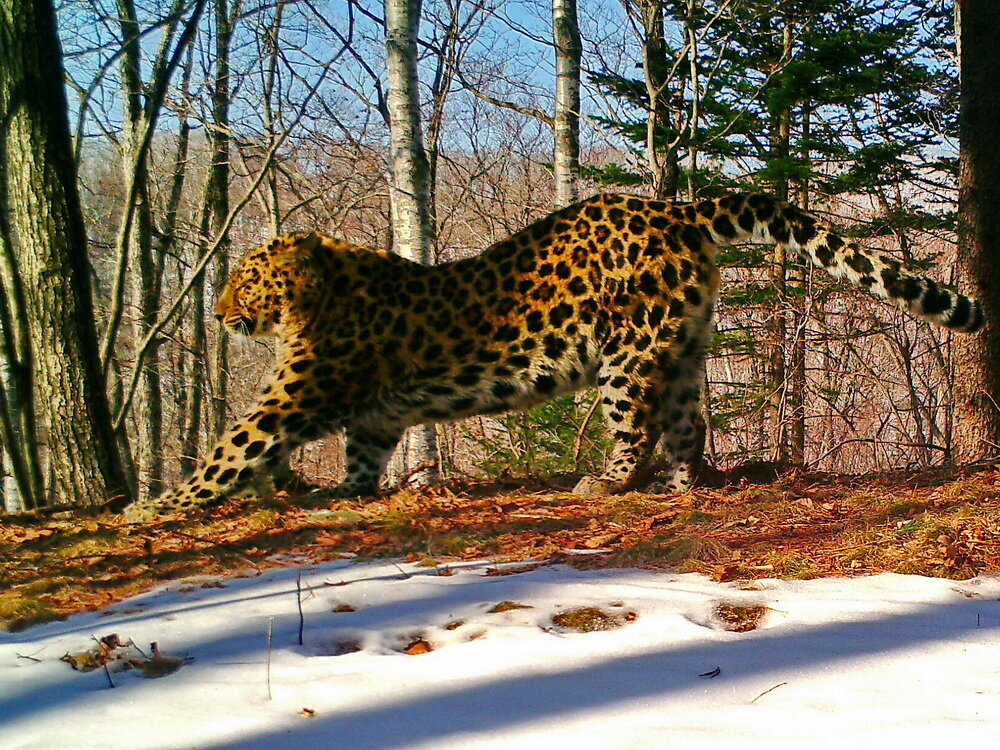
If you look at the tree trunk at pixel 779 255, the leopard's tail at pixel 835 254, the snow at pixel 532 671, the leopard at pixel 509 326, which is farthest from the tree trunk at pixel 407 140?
the snow at pixel 532 671

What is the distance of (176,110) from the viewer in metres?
13.5

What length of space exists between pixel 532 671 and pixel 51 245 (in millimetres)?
4578

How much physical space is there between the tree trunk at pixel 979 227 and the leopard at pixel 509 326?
1.53m

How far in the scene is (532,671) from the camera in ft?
8.50

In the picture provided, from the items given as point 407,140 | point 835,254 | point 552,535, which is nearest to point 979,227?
point 835,254

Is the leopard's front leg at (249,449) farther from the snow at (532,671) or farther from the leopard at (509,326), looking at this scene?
the snow at (532,671)

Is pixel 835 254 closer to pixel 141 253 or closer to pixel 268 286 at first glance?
pixel 268 286

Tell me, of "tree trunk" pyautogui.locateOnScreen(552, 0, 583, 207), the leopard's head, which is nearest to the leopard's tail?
the leopard's head

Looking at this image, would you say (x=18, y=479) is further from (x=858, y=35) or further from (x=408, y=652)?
(x=858, y=35)

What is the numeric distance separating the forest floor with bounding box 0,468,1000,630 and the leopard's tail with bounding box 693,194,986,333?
989 millimetres

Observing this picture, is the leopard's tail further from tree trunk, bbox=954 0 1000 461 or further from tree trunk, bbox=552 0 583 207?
tree trunk, bbox=552 0 583 207

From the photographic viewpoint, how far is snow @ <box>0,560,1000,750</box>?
2.20 meters

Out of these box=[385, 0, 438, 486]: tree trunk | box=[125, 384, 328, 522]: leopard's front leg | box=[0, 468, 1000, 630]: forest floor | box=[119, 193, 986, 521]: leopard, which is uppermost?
box=[385, 0, 438, 486]: tree trunk

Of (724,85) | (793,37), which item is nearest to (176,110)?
(724,85)
